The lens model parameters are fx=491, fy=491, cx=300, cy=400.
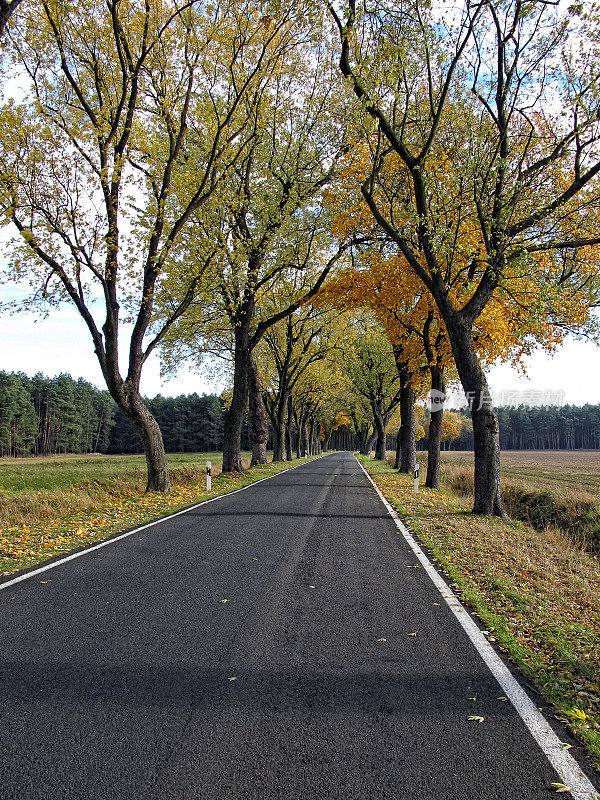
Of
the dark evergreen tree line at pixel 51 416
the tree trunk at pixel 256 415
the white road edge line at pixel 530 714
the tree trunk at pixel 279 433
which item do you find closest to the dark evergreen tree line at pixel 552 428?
the dark evergreen tree line at pixel 51 416

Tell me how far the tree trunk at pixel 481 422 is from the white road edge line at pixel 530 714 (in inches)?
237

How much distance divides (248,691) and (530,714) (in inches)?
73.8

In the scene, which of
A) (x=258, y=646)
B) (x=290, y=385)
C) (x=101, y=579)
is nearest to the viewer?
(x=258, y=646)

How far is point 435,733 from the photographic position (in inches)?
117

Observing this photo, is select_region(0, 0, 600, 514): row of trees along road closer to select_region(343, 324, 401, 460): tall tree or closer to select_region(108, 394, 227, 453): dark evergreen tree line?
select_region(343, 324, 401, 460): tall tree

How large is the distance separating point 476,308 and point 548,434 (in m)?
137

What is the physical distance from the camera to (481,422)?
1141cm

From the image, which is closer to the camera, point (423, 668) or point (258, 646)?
point (423, 668)

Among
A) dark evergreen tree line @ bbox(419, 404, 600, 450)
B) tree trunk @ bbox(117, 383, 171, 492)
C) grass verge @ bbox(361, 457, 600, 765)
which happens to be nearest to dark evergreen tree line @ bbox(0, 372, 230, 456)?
dark evergreen tree line @ bbox(419, 404, 600, 450)

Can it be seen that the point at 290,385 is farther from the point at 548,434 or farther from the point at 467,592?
the point at 548,434

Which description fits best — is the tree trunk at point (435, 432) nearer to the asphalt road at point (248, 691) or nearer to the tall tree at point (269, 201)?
the tall tree at point (269, 201)

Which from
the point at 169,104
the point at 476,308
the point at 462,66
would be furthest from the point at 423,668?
the point at 169,104

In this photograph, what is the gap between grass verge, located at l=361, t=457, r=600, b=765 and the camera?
3.59m

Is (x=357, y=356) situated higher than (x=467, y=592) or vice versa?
(x=357, y=356)
